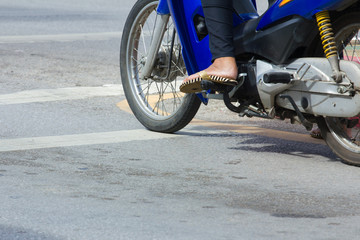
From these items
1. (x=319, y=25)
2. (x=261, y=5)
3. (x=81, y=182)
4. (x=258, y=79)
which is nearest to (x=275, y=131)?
(x=258, y=79)

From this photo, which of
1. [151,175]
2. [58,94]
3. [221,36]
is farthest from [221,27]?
[58,94]

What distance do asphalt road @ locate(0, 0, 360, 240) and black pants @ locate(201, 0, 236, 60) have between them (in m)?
0.69

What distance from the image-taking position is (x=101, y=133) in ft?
20.7

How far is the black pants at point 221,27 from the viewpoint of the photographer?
17.6ft

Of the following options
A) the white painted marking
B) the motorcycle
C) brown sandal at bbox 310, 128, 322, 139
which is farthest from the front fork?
brown sandal at bbox 310, 128, 322, 139

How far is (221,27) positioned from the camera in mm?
5371

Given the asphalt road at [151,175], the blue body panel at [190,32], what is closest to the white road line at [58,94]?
the asphalt road at [151,175]

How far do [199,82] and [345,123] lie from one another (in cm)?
94

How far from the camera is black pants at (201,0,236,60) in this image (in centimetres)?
536

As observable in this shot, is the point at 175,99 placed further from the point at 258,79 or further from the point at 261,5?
the point at 261,5

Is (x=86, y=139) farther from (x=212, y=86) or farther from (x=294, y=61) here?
(x=294, y=61)

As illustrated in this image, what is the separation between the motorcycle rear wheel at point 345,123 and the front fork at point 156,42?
154 cm

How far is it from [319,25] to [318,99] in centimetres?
44

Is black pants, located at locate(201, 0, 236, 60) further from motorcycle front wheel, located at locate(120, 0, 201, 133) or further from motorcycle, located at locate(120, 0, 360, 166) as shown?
motorcycle front wheel, located at locate(120, 0, 201, 133)
